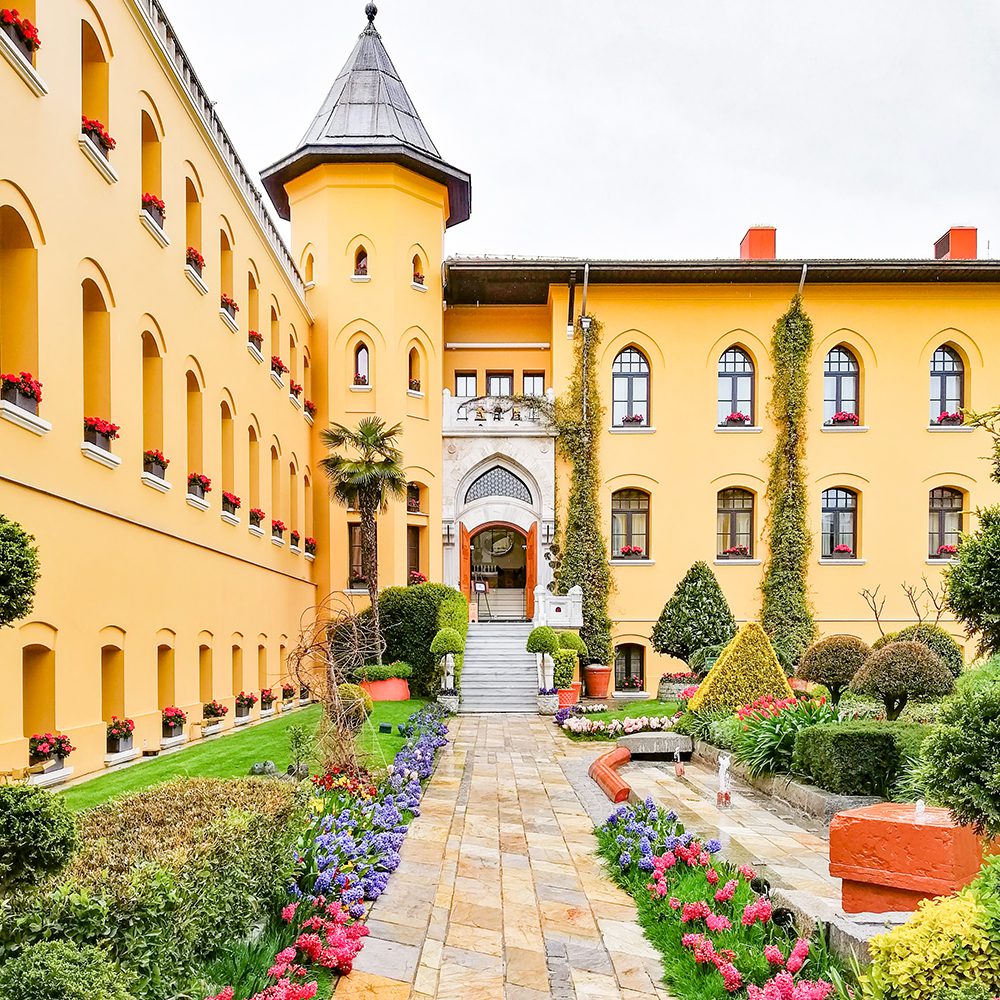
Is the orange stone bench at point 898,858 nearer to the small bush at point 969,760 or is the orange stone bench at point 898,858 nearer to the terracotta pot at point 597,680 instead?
the small bush at point 969,760

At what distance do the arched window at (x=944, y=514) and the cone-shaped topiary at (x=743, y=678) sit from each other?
589 inches

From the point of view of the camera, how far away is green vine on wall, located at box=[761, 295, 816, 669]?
24.4m

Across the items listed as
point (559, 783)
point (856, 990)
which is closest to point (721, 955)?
point (856, 990)

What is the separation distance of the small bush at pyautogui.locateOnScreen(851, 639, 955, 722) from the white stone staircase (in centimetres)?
940

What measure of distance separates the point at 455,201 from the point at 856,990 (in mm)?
25030

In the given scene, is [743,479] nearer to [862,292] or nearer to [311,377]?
[862,292]

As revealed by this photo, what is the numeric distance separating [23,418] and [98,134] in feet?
14.1

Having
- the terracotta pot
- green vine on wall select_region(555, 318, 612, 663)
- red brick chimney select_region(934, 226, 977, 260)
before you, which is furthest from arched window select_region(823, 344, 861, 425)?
the terracotta pot

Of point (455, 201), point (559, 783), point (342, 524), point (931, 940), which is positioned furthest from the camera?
point (455, 201)

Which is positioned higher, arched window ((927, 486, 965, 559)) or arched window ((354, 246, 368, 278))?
arched window ((354, 246, 368, 278))

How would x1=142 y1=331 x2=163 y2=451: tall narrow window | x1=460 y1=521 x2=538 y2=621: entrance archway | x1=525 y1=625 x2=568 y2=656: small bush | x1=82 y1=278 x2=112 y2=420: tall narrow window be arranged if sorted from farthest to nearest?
1. x1=460 y1=521 x2=538 y2=621: entrance archway
2. x1=525 y1=625 x2=568 y2=656: small bush
3. x1=142 y1=331 x2=163 y2=451: tall narrow window
4. x1=82 y1=278 x2=112 y2=420: tall narrow window

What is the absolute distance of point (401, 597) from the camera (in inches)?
843

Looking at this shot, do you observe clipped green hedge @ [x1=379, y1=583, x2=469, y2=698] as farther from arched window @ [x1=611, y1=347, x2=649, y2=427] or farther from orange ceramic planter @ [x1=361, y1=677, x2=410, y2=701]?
arched window @ [x1=611, y1=347, x2=649, y2=427]

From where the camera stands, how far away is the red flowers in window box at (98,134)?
10.7m
